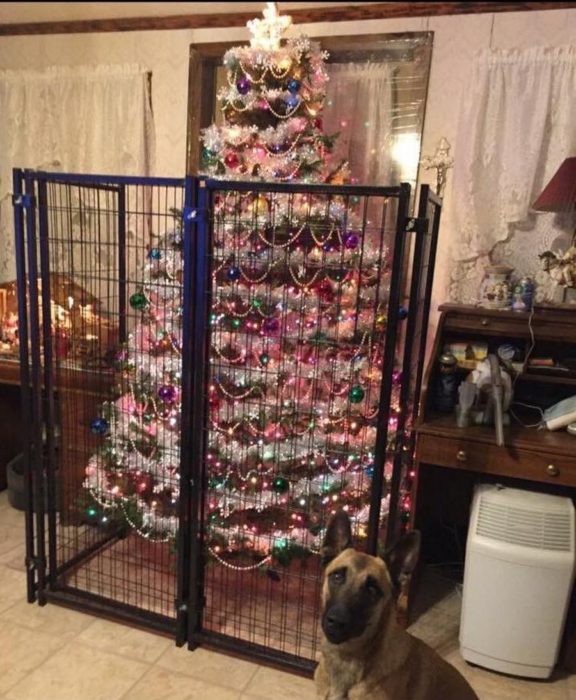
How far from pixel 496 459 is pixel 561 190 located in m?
1.20

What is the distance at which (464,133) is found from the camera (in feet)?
9.61

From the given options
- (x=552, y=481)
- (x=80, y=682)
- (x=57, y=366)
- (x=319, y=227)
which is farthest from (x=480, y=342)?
(x=80, y=682)

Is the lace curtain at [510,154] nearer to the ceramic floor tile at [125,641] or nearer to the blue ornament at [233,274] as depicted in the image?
the blue ornament at [233,274]

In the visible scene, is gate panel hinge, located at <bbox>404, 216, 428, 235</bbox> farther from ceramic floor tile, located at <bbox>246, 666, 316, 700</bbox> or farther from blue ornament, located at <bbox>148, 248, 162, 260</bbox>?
ceramic floor tile, located at <bbox>246, 666, 316, 700</bbox>

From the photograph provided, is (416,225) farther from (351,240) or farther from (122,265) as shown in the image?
(122,265)

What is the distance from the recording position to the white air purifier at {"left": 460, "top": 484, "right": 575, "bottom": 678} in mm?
2146

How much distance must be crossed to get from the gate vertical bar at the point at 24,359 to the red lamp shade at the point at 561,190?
2.12 metres

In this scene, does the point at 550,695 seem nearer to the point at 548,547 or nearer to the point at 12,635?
the point at 548,547

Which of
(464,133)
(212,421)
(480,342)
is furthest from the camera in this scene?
(464,133)

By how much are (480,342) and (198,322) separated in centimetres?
131

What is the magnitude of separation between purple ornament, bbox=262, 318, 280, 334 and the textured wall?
1010 millimetres

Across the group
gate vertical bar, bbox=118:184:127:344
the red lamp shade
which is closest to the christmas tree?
gate vertical bar, bbox=118:184:127:344

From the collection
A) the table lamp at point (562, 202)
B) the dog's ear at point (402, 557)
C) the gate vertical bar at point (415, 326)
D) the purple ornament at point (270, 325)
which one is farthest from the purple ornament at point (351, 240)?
the dog's ear at point (402, 557)

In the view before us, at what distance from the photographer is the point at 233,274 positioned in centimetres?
243
